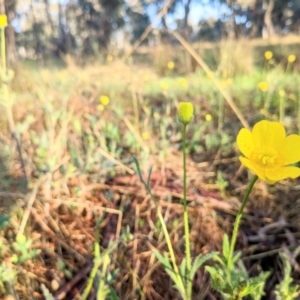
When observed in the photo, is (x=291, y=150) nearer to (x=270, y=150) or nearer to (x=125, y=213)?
(x=270, y=150)

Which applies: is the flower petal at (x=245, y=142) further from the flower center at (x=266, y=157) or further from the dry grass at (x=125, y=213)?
the dry grass at (x=125, y=213)

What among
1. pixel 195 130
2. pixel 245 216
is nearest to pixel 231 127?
pixel 195 130

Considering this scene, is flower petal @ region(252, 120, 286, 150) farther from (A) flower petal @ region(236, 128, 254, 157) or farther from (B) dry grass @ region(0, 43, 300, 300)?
(B) dry grass @ region(0, 43, 300, 300)

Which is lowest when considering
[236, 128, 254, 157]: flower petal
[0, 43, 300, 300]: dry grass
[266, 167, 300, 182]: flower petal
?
[0, 43, 300, 300]: dry grass

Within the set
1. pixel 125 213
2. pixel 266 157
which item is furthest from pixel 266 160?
pixel 125 213

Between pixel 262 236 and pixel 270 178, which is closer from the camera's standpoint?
pixel 270 178

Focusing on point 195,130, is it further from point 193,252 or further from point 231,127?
point 193,252

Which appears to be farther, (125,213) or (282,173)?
(125,213)

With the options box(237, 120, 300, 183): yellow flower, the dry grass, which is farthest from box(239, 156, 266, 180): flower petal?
the dry grass
